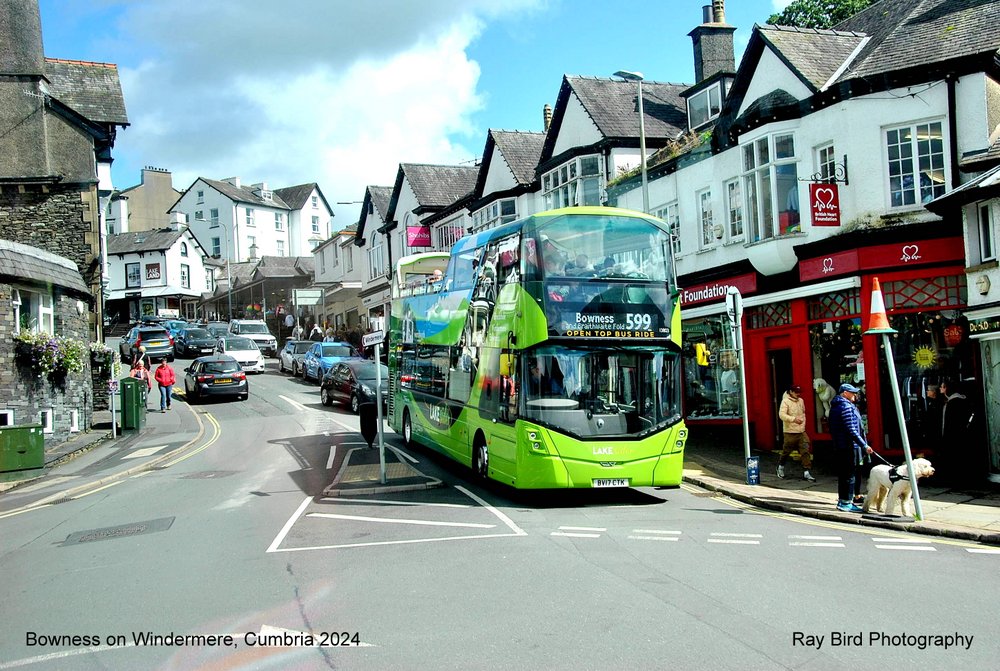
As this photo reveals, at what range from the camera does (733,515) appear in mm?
12555

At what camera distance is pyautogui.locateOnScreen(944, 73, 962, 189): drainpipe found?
15.9 meters

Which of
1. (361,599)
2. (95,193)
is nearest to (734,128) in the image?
(361,599)

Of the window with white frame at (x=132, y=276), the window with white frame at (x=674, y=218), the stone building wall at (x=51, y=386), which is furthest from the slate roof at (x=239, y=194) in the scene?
the window with white frame at (x=674, y=218)

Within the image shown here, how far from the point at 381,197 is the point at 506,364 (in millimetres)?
40592

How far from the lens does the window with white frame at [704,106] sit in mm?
26250

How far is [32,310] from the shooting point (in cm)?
2338

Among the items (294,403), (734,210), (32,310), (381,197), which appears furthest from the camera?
(381,197)

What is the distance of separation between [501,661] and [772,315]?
1600cm

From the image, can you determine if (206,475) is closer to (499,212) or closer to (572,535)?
(572,535)

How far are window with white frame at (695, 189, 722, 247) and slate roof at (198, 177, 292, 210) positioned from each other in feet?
210

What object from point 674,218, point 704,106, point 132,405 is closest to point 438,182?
point 704,106

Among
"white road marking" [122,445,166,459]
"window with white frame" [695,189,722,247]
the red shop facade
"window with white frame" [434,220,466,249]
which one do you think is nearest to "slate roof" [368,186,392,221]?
"window with white frame" [434,220,466,249]

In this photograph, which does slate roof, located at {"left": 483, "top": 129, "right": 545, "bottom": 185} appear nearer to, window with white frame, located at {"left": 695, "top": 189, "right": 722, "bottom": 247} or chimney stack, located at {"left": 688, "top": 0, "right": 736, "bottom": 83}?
chimney stack, located at {"left": 688, "top": 0, "right": 736, "bottom": 83}

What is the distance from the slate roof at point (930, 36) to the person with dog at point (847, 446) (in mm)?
7766
